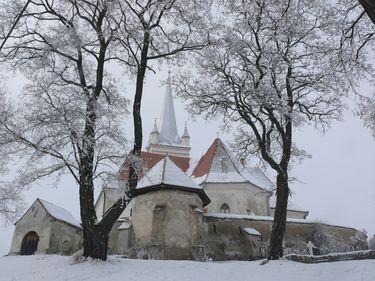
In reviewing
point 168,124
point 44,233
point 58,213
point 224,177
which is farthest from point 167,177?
point 168,124

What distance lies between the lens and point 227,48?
49.0ft

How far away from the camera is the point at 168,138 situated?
50.1 metres

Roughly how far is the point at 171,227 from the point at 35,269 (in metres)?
8.69

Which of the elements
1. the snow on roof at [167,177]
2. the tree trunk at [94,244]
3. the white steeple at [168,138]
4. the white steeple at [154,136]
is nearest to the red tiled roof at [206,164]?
the snow on roof at [167,177]

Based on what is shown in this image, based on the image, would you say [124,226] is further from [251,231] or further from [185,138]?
[185,138]

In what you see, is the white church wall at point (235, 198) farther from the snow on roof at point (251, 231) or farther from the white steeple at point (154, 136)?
the white steeple at point (154, 136)

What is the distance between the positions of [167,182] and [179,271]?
9612mm

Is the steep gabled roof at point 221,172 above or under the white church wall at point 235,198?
above

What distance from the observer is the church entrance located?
24094mm

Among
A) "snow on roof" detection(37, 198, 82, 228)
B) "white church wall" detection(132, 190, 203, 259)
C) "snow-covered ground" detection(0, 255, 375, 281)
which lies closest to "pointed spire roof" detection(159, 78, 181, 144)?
"snow on roof" detection(37, 198, 82, 228)

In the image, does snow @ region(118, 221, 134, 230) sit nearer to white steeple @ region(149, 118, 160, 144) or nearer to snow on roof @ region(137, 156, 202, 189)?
snow on roof @ region(137, 156, 202, 189)

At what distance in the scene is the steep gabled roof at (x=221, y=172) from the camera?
27.9 metres

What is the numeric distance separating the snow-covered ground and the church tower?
35396 mm

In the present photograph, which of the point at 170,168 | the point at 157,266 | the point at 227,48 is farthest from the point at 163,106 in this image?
the point at 157,266
